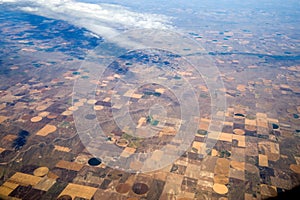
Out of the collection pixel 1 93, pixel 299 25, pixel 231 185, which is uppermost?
pixel 299 25

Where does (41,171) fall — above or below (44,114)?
above

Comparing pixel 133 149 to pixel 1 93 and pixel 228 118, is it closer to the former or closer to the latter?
pixel 228 118

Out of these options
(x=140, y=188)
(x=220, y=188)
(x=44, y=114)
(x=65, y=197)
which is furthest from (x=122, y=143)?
(x=44, y=114)

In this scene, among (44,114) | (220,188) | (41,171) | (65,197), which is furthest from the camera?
(44,114)

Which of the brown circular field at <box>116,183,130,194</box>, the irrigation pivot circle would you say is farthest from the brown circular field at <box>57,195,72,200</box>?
the irrigation pivot circle

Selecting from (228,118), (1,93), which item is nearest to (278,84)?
(228,118)

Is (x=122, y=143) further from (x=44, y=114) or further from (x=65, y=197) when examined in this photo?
(x=44, y=114)

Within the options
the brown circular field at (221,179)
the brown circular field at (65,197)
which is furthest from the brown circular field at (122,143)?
the brown circular field at (221,179)

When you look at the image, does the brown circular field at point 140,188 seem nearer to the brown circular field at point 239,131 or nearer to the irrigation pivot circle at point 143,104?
the irrigation pivot circle at point 143,104
